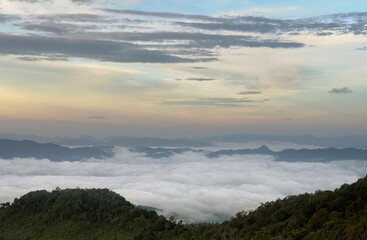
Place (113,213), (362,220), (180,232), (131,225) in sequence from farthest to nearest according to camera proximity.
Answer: (113,213), (131,225), (180,232), (362,220)

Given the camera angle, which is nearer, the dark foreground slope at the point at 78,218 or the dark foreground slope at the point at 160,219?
the dark foreground slope at the point at 160,219

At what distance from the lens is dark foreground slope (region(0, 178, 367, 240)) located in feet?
176

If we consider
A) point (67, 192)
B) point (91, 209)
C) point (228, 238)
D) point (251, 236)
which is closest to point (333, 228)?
point (251, 236)

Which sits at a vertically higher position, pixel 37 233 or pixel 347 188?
pixel 347 188

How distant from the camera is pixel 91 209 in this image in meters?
121

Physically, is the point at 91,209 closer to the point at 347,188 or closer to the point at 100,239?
the point at 100,239

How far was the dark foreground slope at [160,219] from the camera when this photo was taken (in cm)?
5375

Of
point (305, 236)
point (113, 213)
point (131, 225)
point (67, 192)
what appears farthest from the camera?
point (67, 192)

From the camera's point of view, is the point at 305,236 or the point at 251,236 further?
the point at 251,236

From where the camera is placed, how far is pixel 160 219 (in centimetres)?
10112

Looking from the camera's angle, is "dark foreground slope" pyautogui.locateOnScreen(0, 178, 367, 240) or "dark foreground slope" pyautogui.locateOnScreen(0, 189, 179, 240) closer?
"dark foreground slope" pyautogui.locateOnScreen(0, 178, 367, 240)

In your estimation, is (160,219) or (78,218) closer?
(160,219)

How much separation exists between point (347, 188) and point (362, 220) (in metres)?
19.5

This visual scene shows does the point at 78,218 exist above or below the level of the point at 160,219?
below
